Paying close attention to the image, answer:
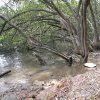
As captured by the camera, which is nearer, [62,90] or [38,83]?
[62,90]

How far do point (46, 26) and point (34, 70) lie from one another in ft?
14.0

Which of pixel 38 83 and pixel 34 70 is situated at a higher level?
pixel 34 70

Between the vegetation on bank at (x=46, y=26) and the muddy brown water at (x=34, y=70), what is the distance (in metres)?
0.61

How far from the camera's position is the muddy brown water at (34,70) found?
10.1 meters

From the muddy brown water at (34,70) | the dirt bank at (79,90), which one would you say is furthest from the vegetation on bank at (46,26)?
the dirt bank at (79,90)

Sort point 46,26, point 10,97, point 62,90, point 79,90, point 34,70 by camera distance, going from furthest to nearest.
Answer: point 46,26 → point 34,70 → point 10,97 → point 62,90 → point 79,90

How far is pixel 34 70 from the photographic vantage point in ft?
38.0

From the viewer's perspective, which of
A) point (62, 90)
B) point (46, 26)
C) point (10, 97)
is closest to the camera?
point (62, 90)

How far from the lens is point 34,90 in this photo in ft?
27.8

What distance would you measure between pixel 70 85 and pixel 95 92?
1208 mm

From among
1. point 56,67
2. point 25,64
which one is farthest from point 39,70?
point 25,64

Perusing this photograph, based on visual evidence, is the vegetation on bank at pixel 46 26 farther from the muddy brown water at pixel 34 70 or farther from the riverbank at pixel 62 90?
the riverbank at pixel 62 90

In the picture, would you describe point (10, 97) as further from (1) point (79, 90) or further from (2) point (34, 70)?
(2) point (34, 70)

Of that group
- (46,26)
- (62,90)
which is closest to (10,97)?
(62,90)
